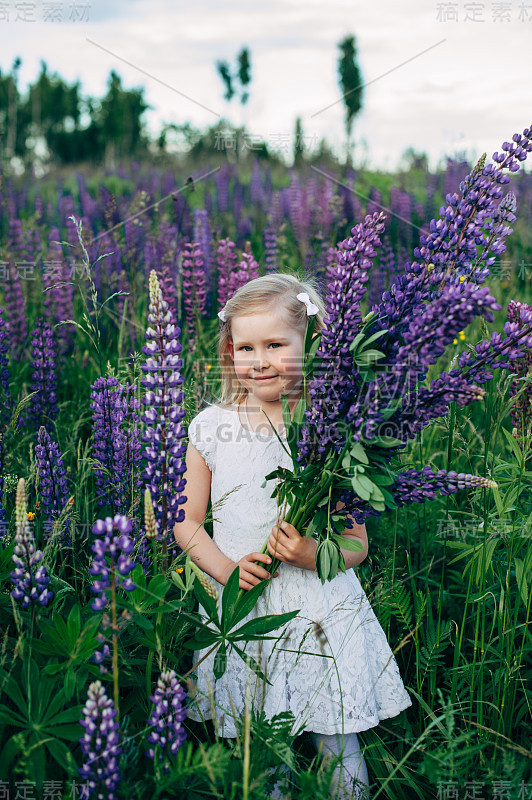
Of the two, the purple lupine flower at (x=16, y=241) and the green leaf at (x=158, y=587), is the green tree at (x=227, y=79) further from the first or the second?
the green leaf at (x=158, y=587)

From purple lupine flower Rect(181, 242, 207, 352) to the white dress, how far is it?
4.41 feet

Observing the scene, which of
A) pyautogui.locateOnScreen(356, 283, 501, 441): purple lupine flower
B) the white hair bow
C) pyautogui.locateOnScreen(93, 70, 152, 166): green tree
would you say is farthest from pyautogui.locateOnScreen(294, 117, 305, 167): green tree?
pyautogui.locateOnScreen(93, 70, 152, 166): green tree

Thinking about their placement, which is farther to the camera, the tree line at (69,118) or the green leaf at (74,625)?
the tree line at (69,118)

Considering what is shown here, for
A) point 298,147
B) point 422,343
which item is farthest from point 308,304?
point 298,147

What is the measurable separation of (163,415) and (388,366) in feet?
1.78

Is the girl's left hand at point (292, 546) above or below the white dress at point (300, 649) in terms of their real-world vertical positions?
above

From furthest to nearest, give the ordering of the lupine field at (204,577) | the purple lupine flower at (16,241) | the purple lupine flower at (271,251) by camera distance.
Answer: the purple lupine flower at (16,241) < the purple lupine flower at (271,251) < the lupine field at (204,577)

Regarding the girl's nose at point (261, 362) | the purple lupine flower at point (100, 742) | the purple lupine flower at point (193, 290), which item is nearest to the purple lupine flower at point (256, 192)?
the purple lupine flower at point (193, 290)

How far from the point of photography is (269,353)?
2070 mm

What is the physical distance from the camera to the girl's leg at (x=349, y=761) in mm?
1765

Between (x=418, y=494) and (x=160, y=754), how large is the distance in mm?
858

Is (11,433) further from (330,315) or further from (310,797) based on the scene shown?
(310,797)

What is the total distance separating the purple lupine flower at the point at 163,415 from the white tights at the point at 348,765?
87 cm

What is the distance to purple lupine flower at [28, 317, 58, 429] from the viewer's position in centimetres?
278
